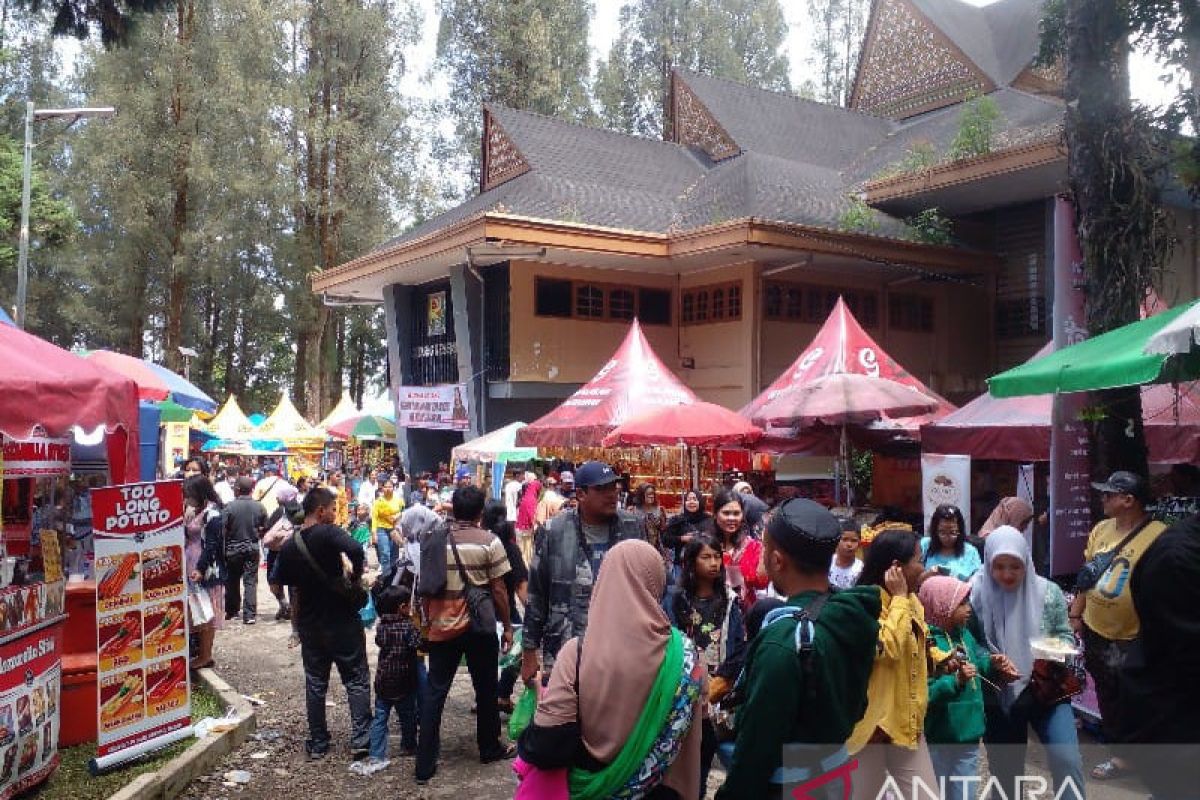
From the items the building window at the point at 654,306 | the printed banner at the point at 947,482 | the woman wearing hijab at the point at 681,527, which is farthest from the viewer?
the building window at the point at 654,306

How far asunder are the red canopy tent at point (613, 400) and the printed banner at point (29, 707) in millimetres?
7258

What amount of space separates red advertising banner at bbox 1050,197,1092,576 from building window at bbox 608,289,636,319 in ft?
41.5

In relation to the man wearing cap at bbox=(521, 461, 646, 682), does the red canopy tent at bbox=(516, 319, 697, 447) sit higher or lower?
higher

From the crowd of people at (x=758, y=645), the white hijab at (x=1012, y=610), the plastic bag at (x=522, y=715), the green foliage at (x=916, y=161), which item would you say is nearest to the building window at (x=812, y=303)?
the green foliage at (x=916, y=161)

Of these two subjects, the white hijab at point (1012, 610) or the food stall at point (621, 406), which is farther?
the food stall at point (621, 406)

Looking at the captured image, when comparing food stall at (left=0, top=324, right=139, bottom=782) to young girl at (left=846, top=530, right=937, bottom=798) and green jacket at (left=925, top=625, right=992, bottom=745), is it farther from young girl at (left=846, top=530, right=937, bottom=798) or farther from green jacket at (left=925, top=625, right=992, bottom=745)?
green jacket at (left=925, top=625, right=992, bottom=745)

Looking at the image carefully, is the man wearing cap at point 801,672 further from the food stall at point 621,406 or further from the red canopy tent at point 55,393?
the food stall at point 621,406

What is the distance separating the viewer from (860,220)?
18.1 meters

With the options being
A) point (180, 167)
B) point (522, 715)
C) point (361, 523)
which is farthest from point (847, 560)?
point (180, 167)

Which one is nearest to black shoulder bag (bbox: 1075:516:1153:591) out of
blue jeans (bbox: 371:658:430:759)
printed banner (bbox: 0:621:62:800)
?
blue jeans (bbox: 371:658:430:759)

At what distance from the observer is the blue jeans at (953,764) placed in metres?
4.00

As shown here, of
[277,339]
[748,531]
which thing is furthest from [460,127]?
[748,531]

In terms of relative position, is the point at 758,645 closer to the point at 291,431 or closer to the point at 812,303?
the point at 812,303

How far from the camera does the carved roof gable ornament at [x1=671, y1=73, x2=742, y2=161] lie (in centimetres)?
2303
